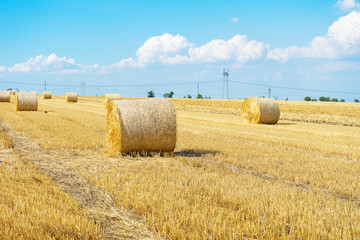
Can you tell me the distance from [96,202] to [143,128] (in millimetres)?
4159

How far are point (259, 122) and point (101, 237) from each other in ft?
57.0

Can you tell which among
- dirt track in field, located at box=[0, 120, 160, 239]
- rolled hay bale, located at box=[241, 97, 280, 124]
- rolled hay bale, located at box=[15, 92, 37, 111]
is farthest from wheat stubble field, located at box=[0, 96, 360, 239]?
rolled hay bale, located at box=[15, 92, 37, 111]

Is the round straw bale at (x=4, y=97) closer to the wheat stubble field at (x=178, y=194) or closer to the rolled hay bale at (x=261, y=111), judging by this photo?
the rolled hay bale at (x=261, y=111)

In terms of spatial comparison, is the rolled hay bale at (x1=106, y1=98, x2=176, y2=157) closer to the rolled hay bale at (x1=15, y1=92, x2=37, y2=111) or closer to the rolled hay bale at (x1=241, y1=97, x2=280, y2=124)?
the rolled hay bale at (x1=241, y1=97, x2=280, y2=124)

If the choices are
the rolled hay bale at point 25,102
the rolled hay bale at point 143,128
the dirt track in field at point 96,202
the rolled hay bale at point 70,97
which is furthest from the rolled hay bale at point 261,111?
the rolled hay bale at point 70,97

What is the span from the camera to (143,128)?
9242mm

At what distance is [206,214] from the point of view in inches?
177

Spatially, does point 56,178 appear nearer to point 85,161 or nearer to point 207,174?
point 85,161

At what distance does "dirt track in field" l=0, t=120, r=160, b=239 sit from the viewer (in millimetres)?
4212

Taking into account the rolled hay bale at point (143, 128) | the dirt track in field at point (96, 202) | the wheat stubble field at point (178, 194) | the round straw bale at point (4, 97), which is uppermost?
the round straw bale at point (4, 97)

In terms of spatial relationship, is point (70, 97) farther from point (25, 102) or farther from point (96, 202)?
point (96, 202)

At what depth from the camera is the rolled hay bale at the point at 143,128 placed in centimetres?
919

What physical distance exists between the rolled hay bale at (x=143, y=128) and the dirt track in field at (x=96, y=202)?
178 cm

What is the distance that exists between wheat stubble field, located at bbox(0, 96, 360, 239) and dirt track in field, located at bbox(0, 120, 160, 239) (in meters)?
0.01
